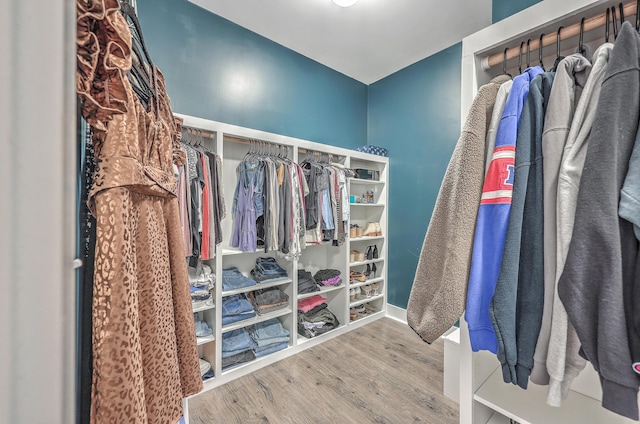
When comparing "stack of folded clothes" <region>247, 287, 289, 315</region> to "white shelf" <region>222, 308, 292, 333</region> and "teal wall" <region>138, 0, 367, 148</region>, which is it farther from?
"teal wall" <region>138, 0, 367, 148</region>

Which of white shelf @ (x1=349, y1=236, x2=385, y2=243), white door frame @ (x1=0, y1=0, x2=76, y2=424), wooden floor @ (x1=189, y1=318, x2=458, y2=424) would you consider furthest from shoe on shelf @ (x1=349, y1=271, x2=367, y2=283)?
white door frame @ (x1=0, y1=0, x2=76, y2=424)

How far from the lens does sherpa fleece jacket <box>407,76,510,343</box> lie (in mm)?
775

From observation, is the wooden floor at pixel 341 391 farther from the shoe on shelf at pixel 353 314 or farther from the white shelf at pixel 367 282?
the white shelf at pixel 367 282

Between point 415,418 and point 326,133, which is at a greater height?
point 326,133

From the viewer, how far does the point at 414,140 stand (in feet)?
9.87

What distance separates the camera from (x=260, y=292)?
2324 millimetres

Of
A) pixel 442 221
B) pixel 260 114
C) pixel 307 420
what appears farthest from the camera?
pixel 260 114

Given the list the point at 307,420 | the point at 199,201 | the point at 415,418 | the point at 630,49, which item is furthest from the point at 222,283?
the point at 630,49

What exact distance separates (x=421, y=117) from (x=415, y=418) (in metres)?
2.66

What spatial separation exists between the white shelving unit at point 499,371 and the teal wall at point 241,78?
1.95m

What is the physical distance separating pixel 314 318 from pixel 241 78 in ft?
7.54

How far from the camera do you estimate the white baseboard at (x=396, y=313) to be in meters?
2.98

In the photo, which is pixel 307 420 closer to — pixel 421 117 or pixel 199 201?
pixel 199 201

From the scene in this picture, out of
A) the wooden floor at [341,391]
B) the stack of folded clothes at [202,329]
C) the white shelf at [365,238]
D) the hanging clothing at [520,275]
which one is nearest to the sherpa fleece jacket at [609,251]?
the hanging clothing at [520,275]
